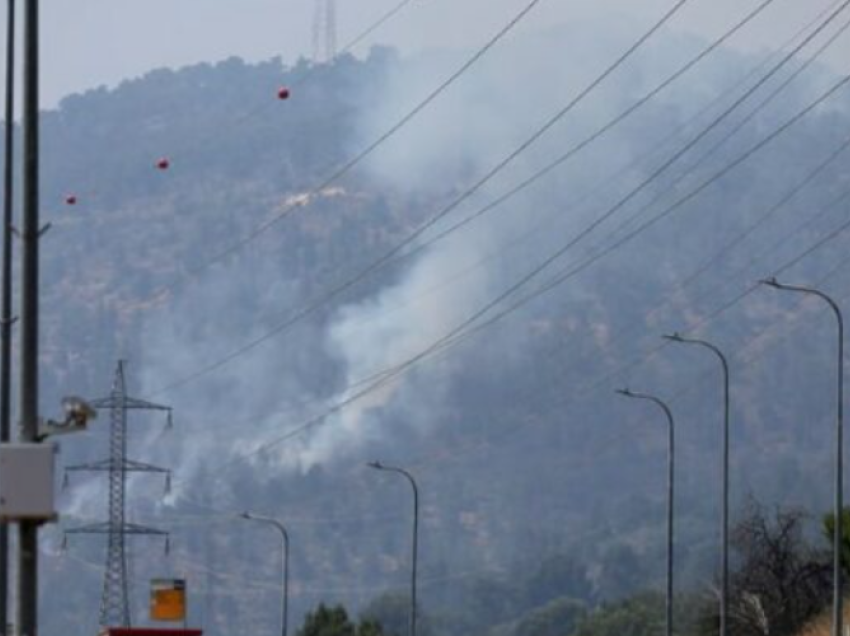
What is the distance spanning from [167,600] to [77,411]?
41464 millimetres

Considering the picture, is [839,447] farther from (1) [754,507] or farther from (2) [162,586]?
(1) [754,507]

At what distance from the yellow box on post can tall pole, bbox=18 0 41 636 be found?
39887mm

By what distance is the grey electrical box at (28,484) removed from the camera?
98.9ft

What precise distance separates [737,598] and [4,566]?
5619 cm

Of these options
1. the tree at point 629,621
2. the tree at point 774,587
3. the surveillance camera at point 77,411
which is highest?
the tree at point 629,621

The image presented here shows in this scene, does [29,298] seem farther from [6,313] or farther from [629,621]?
[629,621]

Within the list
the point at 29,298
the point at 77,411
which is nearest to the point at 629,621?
the point at 29,298

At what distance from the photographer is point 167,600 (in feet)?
241

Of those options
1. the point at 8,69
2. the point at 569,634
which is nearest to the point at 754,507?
the point at 569,634

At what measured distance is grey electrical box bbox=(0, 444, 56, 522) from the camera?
98.9ft

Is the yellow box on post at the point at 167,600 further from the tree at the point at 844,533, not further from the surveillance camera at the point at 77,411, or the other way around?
the surveillance camera at the point at 77,411

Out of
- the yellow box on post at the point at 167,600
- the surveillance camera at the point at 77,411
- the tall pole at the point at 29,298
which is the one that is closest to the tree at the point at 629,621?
the yellow box on post at the point at 167,600

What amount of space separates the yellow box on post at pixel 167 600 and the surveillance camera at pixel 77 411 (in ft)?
134

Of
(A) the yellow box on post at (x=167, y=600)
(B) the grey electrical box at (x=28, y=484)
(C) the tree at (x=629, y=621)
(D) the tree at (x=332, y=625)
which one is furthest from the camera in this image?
(C) the tree at (x=629, y=621)
